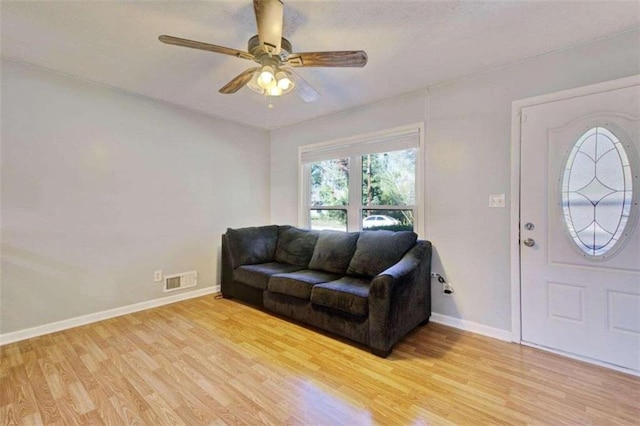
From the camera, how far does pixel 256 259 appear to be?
3555 millimetres

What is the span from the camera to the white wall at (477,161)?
224 centimetres

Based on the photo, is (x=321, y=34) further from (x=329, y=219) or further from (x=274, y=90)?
(x=329, y=219)

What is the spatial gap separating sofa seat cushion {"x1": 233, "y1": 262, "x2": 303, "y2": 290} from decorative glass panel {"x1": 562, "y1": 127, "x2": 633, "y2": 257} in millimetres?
2523

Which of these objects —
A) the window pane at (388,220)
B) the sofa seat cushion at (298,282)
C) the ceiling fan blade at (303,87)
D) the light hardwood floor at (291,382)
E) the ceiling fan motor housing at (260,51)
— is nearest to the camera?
the light hardwood floor at (291,382)

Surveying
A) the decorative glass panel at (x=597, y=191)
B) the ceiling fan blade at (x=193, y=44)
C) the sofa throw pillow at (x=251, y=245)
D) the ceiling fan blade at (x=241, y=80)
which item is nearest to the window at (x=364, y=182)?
the sofa throw pillow at (x=251, y=245)

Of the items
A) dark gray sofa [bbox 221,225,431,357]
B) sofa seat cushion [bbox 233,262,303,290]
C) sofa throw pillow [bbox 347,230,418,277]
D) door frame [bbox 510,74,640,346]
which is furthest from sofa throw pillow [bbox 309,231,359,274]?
door frame [bbox 510,74,640,346]

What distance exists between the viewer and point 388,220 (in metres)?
3.31

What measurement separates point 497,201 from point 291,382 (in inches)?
87.4

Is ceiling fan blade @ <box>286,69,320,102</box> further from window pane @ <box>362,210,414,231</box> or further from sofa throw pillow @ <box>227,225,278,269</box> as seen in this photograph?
sofa throw pillow @ <box>227,225,278,269</box>

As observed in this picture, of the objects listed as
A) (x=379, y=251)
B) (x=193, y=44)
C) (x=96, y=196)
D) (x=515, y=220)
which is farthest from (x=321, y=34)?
(x=96, y=196)

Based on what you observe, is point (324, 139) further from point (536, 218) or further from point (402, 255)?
point (536, 218)

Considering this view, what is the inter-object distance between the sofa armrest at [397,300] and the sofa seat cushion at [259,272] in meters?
1.25

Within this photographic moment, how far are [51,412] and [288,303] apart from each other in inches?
67.8

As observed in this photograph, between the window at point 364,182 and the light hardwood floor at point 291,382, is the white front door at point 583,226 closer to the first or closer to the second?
the light hardwood floor at point 291,382
